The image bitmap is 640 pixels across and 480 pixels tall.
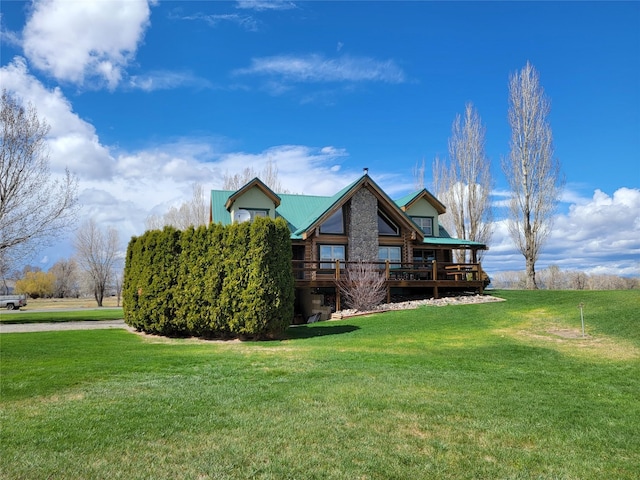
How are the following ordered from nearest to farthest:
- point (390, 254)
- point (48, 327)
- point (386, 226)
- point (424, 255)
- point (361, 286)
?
1. point (48, 327)
2. point (361, 286)
3. point (390, 254)
4. point (386, 226)
5. point (424, 255)

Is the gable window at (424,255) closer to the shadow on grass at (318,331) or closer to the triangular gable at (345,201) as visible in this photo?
the triangular gable at (345,201)

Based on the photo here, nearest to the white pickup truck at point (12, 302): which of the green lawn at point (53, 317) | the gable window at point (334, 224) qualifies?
the green lawn at point (53, 317)

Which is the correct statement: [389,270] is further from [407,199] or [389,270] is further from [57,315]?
[57,315]

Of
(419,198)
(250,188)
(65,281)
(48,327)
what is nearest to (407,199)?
(419,198)

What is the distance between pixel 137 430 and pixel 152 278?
42.9ft

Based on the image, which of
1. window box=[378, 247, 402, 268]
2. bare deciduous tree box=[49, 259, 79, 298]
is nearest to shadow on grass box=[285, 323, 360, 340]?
window box=[378, 247, 402, 268]

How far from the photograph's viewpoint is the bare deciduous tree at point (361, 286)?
2197 centimetres

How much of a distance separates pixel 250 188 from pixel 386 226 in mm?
8782

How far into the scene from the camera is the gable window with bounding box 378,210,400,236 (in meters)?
28.4

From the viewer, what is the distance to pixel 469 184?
1448 inches

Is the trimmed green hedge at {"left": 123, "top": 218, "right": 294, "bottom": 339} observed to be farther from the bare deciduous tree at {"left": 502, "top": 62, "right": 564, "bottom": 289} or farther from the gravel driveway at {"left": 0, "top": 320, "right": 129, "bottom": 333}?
A: the bare deciduous tree at {"left": 502, "top": 62, "right": 564, "bottom": 289}

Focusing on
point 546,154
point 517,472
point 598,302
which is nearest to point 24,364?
point 517,472

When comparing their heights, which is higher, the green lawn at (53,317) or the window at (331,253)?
the window at (331,253)

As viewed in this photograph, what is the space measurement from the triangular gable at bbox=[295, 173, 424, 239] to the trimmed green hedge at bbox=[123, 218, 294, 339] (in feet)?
31.1
